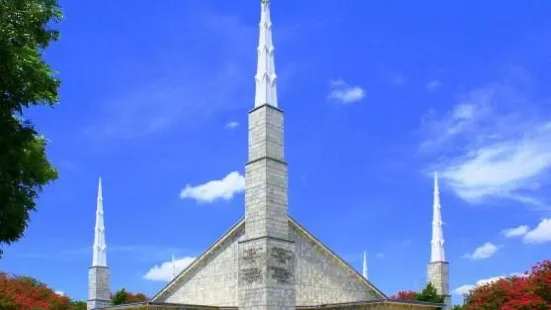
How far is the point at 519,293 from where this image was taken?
27062 millimetres

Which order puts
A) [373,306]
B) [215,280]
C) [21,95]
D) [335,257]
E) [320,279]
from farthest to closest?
1. [335,257]
2. [215,280]
3. [320,279]
4. [373,306]
5. [21,95]

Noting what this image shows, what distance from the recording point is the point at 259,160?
20.0 metres

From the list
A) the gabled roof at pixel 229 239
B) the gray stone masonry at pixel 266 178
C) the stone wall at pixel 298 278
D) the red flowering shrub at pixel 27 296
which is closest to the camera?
the gray stone masonry at pixel 266 178

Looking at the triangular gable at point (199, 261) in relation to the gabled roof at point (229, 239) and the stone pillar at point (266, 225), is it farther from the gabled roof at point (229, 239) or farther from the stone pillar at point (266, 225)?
the stone pillar at point (266, 225)

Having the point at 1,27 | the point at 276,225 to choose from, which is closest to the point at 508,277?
the point at 276,225

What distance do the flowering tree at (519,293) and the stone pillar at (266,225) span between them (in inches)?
439

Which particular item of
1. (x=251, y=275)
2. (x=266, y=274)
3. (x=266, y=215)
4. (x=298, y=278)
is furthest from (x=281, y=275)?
(x=298, y=278)

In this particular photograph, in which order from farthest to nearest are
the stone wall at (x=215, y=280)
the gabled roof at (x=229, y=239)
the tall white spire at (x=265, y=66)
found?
1. the gabled roof at (x=229, y=239)
2. the stone wall at (x=215, y=280)
3. the tall white spire at (x=265, y=66)

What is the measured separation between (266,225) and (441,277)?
16.9 meters

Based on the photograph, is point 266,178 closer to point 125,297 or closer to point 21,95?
point 21,95

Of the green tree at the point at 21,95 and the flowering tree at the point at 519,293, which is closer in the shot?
the green tree at the point at 21,95

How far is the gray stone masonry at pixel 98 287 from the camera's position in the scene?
35.4 m

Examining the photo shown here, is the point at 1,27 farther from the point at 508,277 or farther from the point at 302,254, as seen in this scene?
the point at 508,277

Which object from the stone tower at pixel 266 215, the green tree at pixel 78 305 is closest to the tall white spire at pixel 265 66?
the stone tower at pixel 266 215
